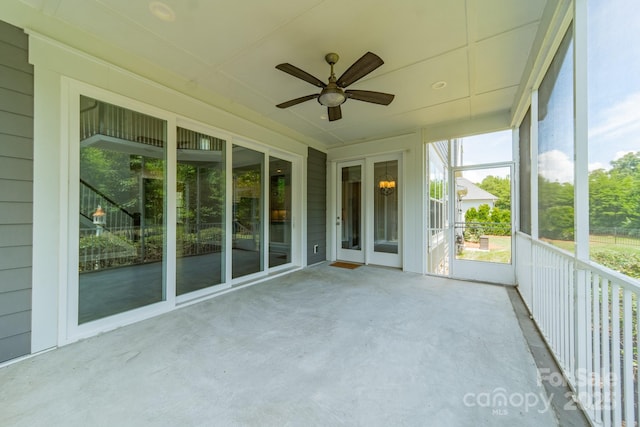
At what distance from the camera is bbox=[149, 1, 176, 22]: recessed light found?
1.98 meters

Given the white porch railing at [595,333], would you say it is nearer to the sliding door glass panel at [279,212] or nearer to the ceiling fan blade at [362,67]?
the ceiling fan blade at [362,67]

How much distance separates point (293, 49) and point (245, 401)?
3009 millimetres

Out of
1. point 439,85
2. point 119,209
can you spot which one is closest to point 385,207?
point 439,85

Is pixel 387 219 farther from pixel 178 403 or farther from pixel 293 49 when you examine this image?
pixel 178 403

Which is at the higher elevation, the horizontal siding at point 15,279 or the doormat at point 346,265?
the horizontal siding at point 15,279

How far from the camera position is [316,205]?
18.4ft

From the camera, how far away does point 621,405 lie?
3.84 feet

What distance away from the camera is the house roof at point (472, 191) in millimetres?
4148

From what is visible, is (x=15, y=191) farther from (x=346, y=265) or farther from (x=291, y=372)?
(x=346, y=265)

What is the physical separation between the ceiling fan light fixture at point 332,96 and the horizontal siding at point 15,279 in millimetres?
2999

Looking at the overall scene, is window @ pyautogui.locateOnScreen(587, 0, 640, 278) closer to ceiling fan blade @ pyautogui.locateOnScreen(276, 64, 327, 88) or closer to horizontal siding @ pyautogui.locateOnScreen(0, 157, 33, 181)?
ceiling fan blade @ pyautogui.locateOnScreen(276, 64, 327, 88)

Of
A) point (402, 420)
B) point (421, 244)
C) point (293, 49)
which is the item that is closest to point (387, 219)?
point (421, 244)

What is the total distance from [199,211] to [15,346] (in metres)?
1.94

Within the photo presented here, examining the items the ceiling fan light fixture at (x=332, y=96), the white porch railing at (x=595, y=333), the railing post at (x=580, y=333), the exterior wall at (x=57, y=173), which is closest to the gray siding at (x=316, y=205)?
the ceiling fan light fixture at (x=332, y=96)
